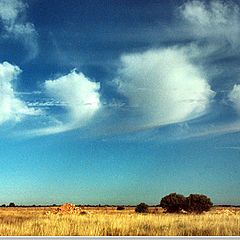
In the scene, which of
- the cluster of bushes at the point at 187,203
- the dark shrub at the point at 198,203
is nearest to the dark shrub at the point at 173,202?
the cluster of bushes at the point at 187,203

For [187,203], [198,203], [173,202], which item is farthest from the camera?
[173,202]

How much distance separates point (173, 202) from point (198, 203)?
9.47 ft

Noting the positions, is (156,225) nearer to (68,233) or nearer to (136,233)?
(136,233)

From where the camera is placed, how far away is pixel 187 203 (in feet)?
120

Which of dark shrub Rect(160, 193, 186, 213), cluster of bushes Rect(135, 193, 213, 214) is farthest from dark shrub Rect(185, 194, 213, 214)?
dark shrub Rect(160, 193, 186, 213)

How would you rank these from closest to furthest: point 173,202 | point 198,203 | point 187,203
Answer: point 198,203 → point 187,203 → point 173,202

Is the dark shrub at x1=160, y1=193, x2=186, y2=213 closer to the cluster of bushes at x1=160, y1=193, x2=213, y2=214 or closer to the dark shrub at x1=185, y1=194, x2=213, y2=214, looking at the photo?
the cluster of bushes at x1=160, y1=193, x2=213, y2=214

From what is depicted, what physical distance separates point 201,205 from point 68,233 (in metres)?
26.3

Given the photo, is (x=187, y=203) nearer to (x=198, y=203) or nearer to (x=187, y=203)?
(x=187, y=203)

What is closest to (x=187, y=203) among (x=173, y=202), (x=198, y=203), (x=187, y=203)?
(x=187, y=203)

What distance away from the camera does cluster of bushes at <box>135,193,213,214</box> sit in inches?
1419

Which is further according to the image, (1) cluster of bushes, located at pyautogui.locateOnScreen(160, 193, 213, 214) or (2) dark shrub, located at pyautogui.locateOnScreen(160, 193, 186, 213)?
(2) dark shrub, located at pyautogui.locateOnScreen(160, 193, 186, 213)

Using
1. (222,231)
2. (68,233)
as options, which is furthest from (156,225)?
(68,233)

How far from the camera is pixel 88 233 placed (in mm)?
12555
